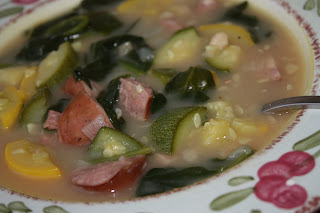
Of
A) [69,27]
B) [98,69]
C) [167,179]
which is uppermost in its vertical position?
[69,27]

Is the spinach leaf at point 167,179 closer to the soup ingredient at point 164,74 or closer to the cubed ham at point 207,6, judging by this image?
the soup ingredient at point 164,74

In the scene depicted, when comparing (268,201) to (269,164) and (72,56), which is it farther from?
(72,56)

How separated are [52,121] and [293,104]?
1.67 m

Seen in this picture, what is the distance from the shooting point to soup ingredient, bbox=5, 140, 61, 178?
10.1 feet

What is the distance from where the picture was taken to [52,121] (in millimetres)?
3443

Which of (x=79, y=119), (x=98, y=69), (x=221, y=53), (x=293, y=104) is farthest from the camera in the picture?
(x=98, y=69)

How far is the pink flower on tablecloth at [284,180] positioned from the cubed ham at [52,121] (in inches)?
Result: 60.6

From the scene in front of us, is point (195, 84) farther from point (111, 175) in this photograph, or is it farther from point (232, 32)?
point (111, 175)

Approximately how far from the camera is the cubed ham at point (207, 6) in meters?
4.48

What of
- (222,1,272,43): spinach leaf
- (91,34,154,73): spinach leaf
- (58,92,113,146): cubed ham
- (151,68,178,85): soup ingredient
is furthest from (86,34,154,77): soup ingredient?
(222,1,272,43): spinach leaf

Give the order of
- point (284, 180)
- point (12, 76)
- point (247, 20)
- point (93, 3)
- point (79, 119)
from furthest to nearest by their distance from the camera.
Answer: point (93, 3) < point (247, 20) < point (12, 76) < point (79, 119) < point (284, 180)

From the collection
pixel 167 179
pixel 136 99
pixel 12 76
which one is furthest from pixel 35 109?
pixel 167 179

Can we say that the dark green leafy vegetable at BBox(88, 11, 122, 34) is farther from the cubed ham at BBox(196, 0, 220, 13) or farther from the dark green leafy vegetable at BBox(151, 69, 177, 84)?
the dark green leafy vegetable at BBox(151, 69, 177, 84)

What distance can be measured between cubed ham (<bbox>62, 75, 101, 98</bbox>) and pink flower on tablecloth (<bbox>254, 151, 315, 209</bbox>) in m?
1.53
